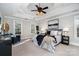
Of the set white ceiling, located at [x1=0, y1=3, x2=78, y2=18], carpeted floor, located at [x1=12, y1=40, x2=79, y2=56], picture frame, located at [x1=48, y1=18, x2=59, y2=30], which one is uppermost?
white ceiling, located at [x1=0, y1=3, x2=78, y2=18]

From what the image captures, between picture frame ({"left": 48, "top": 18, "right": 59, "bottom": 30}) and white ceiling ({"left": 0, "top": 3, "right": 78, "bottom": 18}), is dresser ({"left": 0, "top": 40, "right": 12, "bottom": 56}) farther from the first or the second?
picture frame ({"left": 48, "top": 18, "right": 59, "bottom": 30})

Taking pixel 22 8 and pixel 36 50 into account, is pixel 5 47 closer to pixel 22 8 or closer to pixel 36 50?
pixel 36 50

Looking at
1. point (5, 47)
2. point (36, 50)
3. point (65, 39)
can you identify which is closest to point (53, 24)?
point (65, 39)

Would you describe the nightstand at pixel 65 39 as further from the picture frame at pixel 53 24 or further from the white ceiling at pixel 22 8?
the white ceiling at pixel 22 8

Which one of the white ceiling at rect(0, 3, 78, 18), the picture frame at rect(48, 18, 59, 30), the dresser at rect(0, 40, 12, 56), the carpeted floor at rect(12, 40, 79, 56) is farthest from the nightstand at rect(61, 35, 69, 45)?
the dresser at rect(0, 40, 12, 56)

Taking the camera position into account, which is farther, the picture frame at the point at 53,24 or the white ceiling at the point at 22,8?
the picture frame at the point at 53,24

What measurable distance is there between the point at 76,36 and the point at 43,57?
833 millimetres

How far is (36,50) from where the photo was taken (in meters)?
2.02

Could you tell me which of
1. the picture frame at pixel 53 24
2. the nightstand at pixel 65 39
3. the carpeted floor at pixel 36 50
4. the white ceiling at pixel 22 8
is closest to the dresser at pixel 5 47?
the carpeted floor at pixel 36 50

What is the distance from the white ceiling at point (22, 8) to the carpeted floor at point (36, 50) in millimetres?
601

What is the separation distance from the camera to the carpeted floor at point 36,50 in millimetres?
1955

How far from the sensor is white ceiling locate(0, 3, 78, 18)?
6.31 ft

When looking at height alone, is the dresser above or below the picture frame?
below

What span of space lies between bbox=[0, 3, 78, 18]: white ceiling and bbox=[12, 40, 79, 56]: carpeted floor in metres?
0.60
